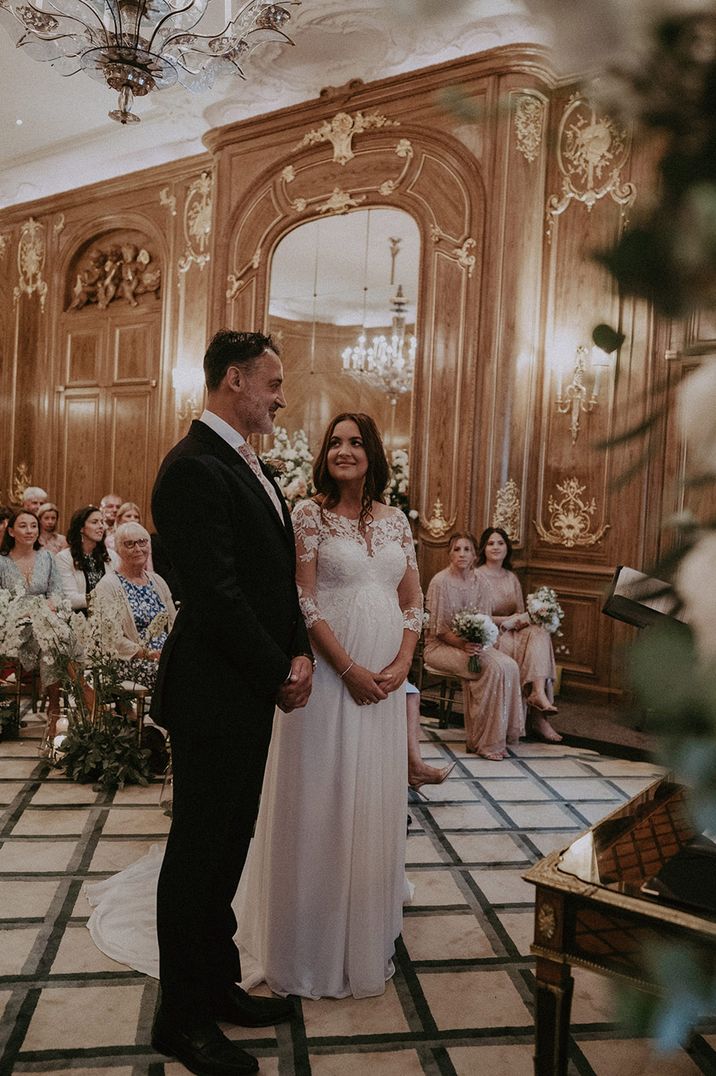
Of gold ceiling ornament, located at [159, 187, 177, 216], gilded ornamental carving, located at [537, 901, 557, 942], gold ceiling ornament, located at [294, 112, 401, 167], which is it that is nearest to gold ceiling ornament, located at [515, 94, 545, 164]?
gold ceiling ornament, located at [294, 112, 401, 167]

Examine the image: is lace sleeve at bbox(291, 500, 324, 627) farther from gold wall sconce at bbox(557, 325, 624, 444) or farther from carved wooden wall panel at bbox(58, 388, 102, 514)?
carved wooden wall panel at bbox(58, 388, 102, 514)

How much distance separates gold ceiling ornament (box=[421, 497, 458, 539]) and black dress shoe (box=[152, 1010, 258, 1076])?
5.11 m

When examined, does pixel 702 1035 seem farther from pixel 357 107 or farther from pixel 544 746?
pixel 357 107

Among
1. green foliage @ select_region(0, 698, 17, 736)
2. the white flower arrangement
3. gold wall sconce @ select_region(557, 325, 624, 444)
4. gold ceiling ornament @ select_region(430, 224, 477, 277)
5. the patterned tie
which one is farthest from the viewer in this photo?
the white flower arrangement

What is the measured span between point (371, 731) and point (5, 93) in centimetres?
820

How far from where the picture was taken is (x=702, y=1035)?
2492 mm

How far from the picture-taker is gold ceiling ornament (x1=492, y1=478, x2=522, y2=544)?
6938mm

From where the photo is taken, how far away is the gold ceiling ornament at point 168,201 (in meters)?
9.41

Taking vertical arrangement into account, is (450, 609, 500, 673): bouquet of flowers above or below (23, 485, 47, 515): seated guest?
below

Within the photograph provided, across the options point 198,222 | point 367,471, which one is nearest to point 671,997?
point 367,471

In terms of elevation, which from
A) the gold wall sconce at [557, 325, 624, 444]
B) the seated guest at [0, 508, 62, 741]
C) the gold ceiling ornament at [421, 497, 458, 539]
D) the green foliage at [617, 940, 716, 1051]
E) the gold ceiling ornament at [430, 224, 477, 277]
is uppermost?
the gold ceiling ornament at [430, 224, 477, 277]

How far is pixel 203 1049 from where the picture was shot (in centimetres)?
227

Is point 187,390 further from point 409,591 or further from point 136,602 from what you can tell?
point 409,591

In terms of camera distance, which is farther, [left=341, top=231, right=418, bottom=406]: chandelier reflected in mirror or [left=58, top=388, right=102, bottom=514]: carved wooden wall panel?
[left=58, top=388, right=102, bottom=514]: carved wooden wall panel
